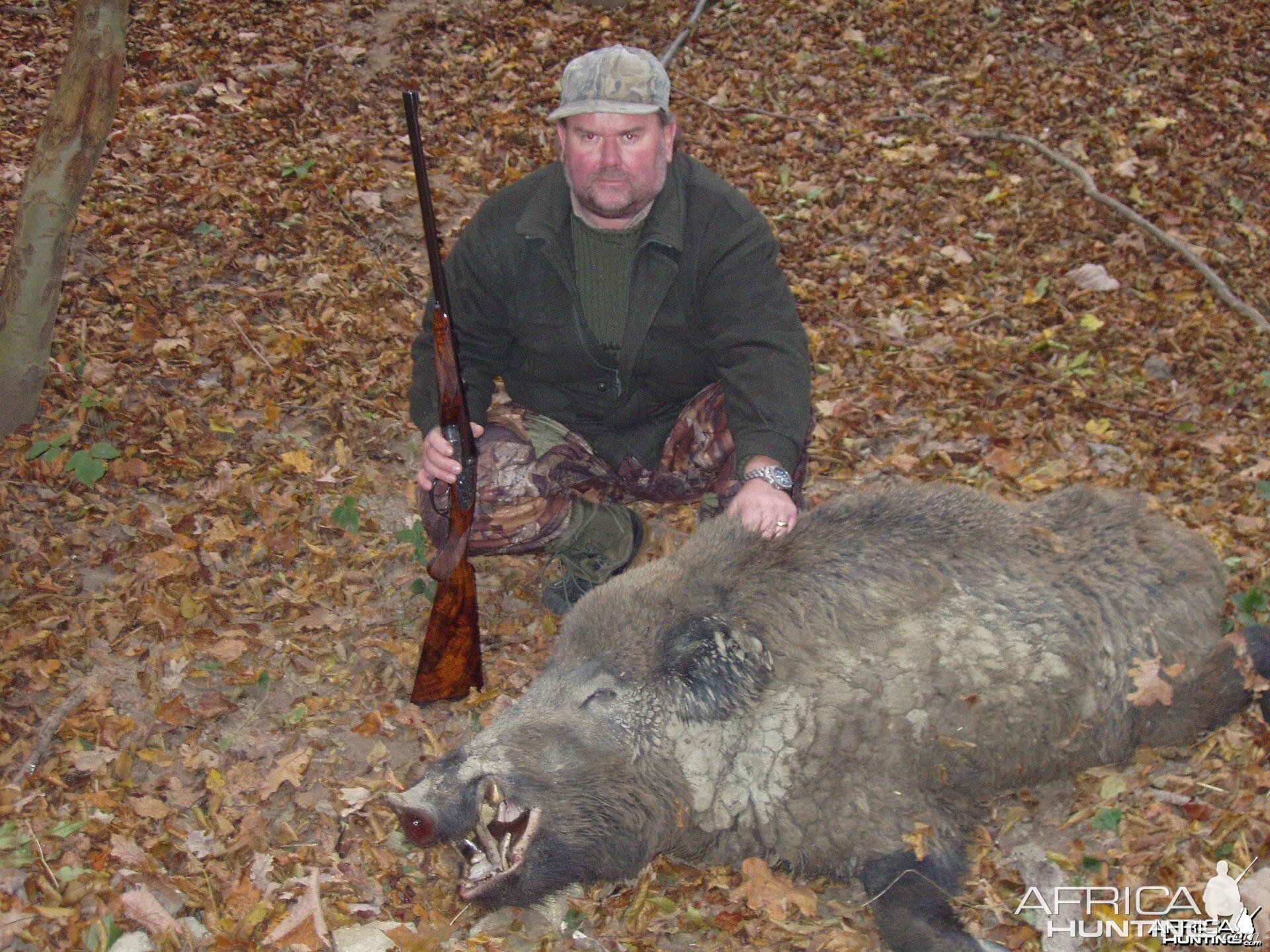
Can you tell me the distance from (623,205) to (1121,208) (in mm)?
4841

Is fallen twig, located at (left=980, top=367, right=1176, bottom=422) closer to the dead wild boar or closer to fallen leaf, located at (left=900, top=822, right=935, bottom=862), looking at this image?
the dead wild boar

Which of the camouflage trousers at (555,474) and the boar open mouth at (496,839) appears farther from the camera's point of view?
the camouflage trousers at (555,474)

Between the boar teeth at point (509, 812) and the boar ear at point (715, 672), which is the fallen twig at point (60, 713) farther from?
the boar ear at point (715, 672)

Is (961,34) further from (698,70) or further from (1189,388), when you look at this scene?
(1189,388)

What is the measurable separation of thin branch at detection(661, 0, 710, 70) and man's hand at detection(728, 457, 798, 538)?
6321 millimetres

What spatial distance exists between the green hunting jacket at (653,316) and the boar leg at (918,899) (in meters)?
1.63

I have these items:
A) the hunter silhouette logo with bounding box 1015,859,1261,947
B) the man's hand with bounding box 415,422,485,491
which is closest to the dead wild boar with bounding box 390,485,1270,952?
the hunter silhouette logo with bounding box 1015,859,1261,947

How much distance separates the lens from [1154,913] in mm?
3695

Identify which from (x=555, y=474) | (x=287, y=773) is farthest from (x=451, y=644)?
(x=555, y=474)

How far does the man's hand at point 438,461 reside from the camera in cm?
430

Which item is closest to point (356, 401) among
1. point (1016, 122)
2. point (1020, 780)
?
point (1020, 780)

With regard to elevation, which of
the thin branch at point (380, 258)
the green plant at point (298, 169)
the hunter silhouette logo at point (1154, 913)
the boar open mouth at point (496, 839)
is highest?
the green plant at point (298, 169)

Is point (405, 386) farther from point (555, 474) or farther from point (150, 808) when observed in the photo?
point (150, 808)

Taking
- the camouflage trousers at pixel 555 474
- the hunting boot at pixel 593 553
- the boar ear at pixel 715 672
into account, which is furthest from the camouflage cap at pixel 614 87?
the boar ear at pixel 715 672
